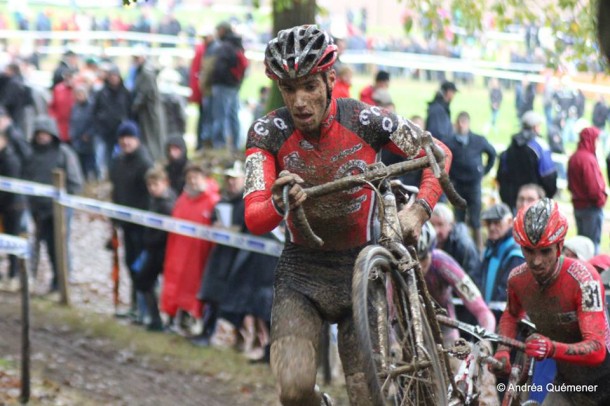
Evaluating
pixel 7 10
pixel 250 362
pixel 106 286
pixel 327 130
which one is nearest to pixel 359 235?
pixel 327 130

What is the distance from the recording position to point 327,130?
6.63m

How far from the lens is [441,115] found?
48.4 ft

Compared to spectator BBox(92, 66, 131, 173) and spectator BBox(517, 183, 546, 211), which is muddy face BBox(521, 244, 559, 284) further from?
spectator BBox(92, 66, 131, 173)

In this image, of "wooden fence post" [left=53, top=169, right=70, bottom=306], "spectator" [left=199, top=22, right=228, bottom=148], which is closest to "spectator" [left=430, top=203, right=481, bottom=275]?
"wooden fence post" [left=53, top=169, right=70, bottom=306]

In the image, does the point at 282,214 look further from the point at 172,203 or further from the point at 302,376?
the point at 172,203

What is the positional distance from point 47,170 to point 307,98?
9481 mm

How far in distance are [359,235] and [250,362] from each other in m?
5.47

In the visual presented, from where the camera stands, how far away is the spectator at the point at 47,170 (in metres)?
15.1

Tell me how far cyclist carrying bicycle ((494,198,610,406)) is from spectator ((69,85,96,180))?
14.2 m

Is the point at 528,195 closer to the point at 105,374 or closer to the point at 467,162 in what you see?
the point at 467,162

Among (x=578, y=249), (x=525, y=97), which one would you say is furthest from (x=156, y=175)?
(x=525, y=97)

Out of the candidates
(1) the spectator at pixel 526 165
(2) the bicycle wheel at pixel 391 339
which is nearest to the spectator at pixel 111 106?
(1) the spectator at pixel 526 165

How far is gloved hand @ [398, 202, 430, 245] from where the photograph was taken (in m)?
6.43

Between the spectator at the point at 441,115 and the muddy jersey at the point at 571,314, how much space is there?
7080 mm
